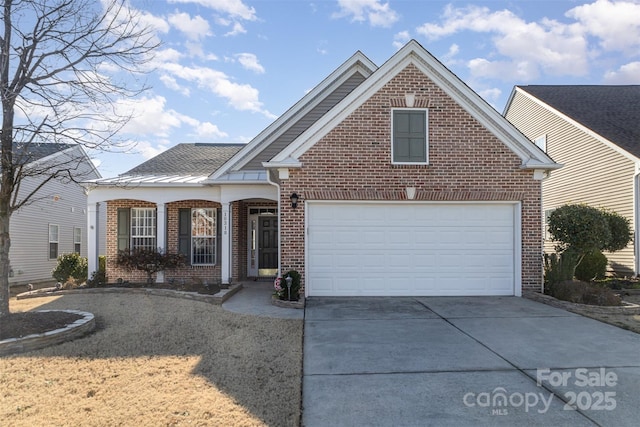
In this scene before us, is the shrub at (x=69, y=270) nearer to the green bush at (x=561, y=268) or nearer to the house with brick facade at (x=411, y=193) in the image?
the house with brick facade at (x=411, y=193)

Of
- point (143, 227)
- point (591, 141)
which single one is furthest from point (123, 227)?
point (591, 141)

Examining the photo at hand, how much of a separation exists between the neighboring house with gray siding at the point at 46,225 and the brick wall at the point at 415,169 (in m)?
9.03

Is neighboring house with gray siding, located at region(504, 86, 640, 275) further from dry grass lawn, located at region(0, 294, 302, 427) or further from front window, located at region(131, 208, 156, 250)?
front window, located at region(131, 208, 156, 250)

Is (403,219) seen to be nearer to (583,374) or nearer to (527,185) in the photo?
(527,185)

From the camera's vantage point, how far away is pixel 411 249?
10008mm

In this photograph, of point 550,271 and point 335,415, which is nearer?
point 335,415

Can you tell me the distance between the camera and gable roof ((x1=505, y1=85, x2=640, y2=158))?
15.3 metres

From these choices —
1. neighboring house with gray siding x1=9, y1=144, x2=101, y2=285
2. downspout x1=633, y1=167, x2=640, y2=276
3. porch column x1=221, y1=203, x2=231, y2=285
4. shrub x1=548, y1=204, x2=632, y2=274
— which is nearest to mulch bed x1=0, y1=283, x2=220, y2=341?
porch column x1=221, y1=203, x2=231, y2=285

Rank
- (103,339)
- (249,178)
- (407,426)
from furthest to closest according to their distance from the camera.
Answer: (249,178), (103,339), (407,426)

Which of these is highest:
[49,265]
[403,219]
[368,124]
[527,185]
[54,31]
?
[54,31]

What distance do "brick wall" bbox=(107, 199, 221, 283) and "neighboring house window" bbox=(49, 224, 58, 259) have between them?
22.2 ft

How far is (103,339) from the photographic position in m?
6.81

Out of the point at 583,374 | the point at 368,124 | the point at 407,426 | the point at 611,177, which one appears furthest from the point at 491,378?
the point at 611,177

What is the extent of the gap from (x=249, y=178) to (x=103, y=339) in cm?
641
